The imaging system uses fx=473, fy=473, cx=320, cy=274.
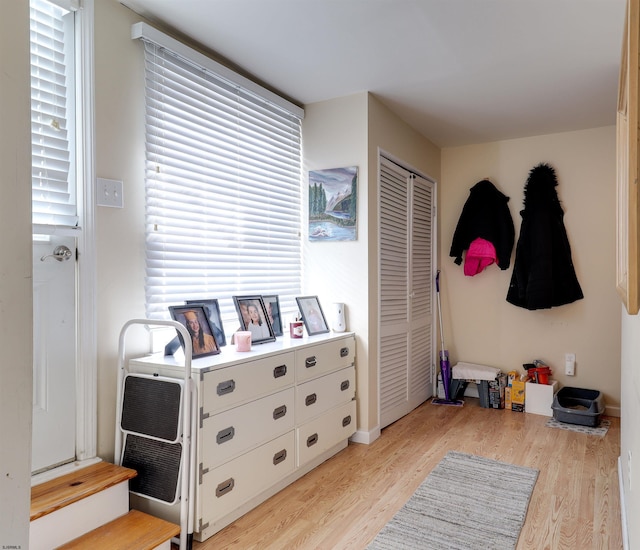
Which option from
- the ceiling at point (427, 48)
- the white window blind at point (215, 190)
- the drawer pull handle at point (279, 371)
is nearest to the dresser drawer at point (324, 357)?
the drawer pull handle at point (279, 371)

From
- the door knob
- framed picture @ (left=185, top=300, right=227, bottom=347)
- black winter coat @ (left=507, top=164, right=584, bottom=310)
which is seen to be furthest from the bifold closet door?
the door knob

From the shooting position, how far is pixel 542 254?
13.5ft

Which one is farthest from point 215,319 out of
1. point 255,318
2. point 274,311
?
point 274,311

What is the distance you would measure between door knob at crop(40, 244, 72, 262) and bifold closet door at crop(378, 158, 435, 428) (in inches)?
84.3

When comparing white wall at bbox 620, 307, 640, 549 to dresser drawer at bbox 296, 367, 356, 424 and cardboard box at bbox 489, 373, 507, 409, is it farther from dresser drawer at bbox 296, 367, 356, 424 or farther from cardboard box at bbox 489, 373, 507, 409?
cardboard box at bbox 489, 373, 507, 409

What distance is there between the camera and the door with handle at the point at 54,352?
1.93m

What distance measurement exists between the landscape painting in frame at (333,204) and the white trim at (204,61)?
0.53 metres

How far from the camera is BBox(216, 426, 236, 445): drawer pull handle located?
7.06 ft

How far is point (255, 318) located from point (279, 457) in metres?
0.78

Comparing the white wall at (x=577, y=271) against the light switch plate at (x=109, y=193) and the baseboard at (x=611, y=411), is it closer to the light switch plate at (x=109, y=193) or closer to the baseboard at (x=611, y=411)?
the baseboard at (x=611, y=411)

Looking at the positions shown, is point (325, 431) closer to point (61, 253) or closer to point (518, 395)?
point (61, 253)

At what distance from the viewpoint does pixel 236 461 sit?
225 centimetres

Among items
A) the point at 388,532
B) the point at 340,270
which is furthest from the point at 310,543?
the point at 340,270

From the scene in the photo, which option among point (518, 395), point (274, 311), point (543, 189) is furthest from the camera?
point (543, 189)
